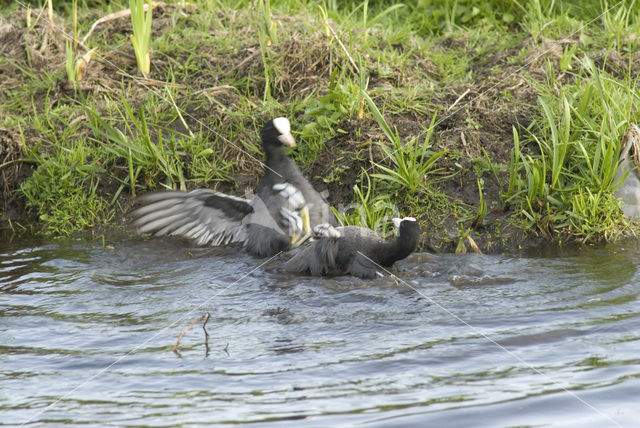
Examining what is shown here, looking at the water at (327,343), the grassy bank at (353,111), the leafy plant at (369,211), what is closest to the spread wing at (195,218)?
the water at (327,343)

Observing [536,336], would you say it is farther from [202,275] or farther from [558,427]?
[202,275]

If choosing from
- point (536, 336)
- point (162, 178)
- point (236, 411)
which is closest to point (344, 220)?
point (162, 178)

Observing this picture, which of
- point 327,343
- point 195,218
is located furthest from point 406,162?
point 327,343

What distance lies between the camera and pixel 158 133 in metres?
6.39

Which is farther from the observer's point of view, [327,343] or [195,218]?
[195,218]

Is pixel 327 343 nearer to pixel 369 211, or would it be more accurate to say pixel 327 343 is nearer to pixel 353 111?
pixel 369 211

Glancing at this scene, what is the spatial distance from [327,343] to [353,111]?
9.02ft

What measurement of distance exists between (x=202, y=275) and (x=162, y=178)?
4.71 ft

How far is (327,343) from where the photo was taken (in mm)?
4051

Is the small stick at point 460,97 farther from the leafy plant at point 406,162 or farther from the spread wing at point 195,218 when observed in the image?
the spread wing at point 195,218

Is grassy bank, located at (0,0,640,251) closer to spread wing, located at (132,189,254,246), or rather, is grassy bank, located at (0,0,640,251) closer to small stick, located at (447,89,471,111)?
small stick, located at (447,89,471,111)

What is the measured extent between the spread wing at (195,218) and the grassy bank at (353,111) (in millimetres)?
589

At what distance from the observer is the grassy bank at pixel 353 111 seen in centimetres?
575

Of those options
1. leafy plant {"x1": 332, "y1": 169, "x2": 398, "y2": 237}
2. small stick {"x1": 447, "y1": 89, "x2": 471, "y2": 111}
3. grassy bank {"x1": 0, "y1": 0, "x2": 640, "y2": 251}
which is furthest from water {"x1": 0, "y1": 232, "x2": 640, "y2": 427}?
small stick {"x1": 447, "y1": 89, "x2": 471, "y2": 111}
